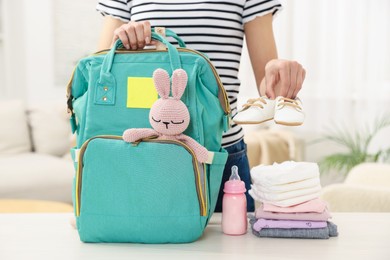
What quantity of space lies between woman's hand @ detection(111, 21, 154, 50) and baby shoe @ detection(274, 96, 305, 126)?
234 millimetres

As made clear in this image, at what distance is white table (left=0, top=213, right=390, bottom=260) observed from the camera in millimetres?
750

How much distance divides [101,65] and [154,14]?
0.21m

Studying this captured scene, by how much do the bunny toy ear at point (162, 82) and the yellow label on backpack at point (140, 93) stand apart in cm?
4

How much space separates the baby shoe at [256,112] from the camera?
2.54 ft

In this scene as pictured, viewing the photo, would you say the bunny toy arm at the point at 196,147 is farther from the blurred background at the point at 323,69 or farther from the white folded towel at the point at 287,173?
the blurred background at the point at 323,69

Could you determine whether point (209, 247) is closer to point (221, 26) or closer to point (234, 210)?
point (234, 210)

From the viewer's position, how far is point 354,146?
10.2 feet

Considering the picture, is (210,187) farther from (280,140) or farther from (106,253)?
(280,140)

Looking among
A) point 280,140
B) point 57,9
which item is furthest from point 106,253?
point 57,9

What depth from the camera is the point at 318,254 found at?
0.75 metres

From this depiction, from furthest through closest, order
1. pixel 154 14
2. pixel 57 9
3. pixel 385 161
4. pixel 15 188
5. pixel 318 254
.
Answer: pixel 57 9, pixel 385 161, pixel 15 188, pixel 154 14, pixel 318 254

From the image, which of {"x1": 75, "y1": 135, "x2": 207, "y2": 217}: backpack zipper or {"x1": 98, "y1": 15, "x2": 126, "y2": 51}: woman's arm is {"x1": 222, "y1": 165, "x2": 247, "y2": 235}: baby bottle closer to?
{"x1": 75, "y1": 135, "x2": 207, "y2": 217}: backpack zipper

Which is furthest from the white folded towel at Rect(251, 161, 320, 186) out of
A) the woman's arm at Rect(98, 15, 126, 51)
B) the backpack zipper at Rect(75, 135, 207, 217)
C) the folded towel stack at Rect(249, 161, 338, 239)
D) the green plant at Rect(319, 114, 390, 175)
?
the green plant at Rect(319, 114, 390, 175)

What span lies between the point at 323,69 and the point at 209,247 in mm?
Result: 2634
